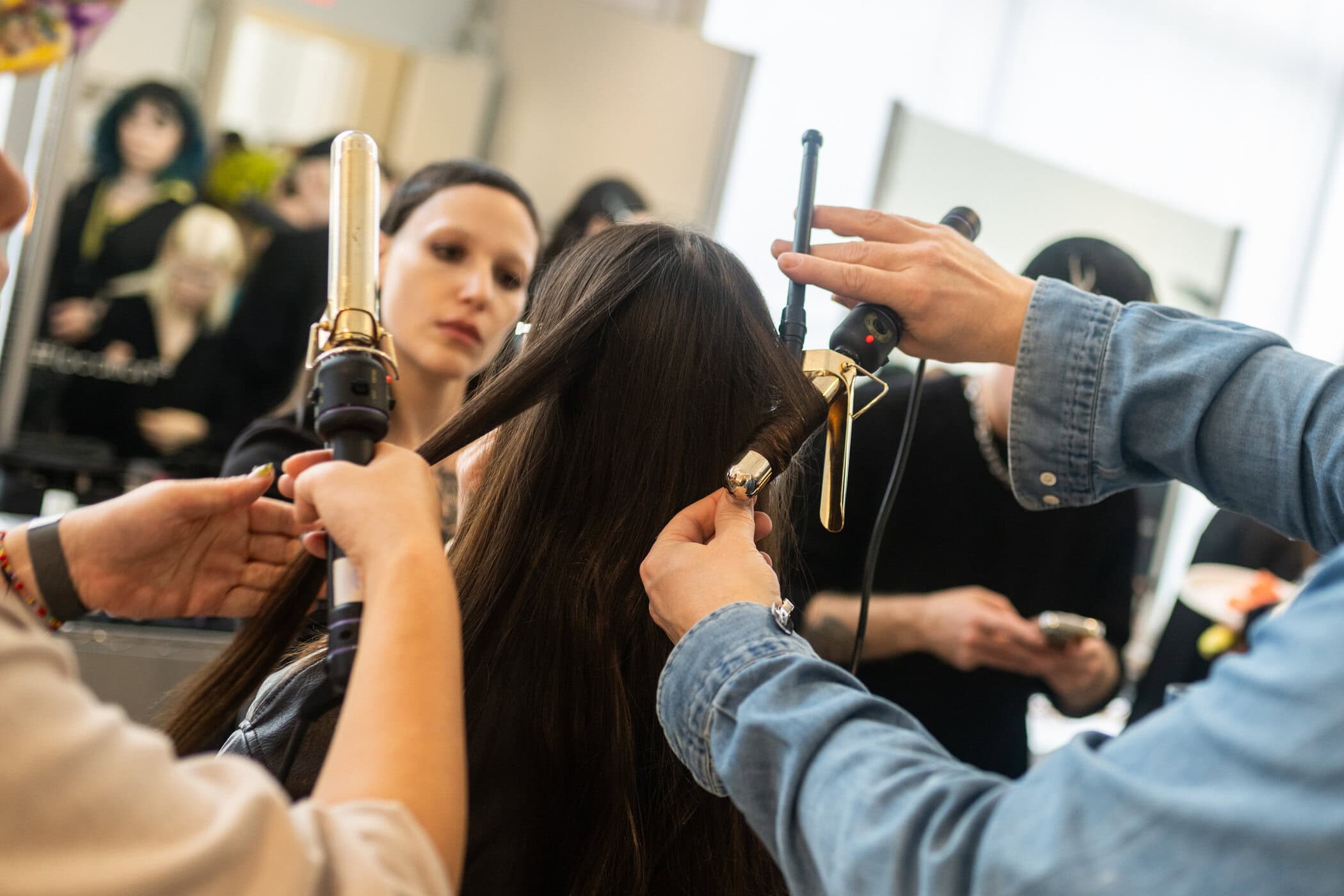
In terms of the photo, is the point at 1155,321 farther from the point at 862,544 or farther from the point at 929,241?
the point at 862,544

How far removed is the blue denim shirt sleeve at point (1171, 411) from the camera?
755 millimetres

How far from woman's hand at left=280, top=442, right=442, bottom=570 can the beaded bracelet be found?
0.34 metres

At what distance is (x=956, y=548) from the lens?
1.67 metres

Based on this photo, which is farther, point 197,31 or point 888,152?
point 888,152

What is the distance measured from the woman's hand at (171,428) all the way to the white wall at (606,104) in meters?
0.85

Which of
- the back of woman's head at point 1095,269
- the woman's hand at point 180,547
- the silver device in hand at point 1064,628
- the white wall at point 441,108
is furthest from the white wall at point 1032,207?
the woman's hand at point 180,547

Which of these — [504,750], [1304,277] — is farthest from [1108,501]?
[1304,277]

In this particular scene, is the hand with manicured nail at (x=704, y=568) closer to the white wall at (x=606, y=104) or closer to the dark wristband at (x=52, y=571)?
the dark wristband at (x=52, y=571)

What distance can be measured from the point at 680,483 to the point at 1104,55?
3144 mm

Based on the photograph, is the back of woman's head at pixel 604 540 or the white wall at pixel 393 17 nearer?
the back of woman's head at pixel 604 540

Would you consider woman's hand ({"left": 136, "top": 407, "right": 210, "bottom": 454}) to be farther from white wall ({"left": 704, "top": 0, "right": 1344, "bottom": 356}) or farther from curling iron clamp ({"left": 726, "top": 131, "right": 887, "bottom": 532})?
curling iron clamp ({"left": 726, "top": 131, "right": 887, "bottom": 532})

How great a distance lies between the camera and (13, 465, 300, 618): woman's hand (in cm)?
84

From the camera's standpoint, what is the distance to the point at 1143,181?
3.52 metres

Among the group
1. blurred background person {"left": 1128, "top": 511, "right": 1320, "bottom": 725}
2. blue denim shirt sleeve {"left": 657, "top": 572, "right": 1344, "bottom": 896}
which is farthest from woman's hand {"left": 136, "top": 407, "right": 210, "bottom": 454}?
blurred background person {"left": 1128, "top": 511, "right": 1320, "bottom": 725}
